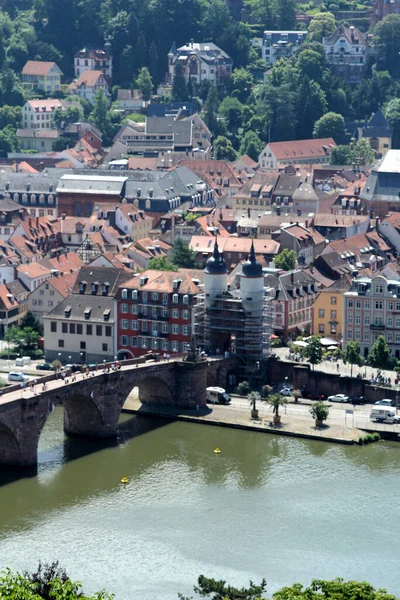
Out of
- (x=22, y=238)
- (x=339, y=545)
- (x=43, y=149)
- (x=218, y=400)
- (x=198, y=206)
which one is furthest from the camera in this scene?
(x=43, y=149)

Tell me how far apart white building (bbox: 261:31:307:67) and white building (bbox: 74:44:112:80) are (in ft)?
46.7

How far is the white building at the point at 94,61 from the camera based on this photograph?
178125mm

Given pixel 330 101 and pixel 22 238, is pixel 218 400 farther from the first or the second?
pixel 330 101

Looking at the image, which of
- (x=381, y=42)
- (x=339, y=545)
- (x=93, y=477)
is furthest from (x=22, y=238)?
(x=381, y=42)

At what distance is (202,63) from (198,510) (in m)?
102

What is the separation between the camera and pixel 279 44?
179m

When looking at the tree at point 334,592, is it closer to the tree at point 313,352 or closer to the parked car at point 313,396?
the parked car at point 313,396

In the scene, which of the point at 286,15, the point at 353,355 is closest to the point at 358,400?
the point at 353,355

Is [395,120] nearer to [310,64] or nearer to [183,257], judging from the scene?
[310,64]

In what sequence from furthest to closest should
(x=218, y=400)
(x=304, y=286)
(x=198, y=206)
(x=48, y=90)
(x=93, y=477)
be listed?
(x=48, y=90) → (x=198, y=206) → (x=304, y=286) → (x=218, y=400) → (x=93, y=477)

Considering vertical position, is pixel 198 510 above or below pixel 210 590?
below

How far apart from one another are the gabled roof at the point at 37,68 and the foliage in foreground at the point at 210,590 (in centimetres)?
11303

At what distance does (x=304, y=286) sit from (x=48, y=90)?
7700 centimetres

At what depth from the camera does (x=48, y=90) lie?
566 ft
